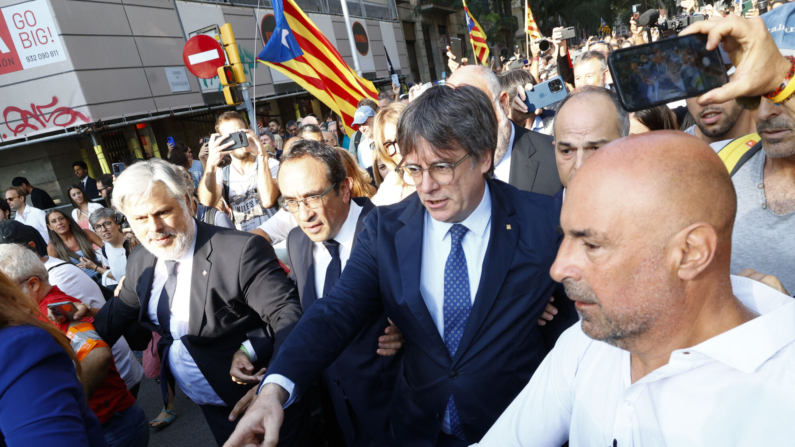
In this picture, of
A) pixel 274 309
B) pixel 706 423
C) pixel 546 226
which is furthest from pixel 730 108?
pixel 274 309

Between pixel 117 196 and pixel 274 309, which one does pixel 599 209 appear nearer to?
pixel 274 309

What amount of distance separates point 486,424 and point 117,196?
2.13 metres

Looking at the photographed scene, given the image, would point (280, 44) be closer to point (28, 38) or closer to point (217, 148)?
point (217, 148)

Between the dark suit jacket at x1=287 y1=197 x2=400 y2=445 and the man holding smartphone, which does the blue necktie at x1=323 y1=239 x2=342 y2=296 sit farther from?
the man holding smartphone

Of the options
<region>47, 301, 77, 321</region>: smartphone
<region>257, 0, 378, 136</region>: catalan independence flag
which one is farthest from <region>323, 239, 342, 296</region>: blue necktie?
<region>257, 0, 378, 136</region>: catalan independence flag

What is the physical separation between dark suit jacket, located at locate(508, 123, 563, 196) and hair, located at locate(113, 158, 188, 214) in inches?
80.5

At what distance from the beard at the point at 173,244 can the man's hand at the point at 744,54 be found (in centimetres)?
237

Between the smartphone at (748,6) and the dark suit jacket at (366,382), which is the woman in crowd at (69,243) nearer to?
the dark suit jacket at (366,382)

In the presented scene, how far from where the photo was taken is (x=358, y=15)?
→ 2491 centimetres

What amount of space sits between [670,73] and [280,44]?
548cm

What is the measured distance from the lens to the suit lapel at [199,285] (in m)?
2.49

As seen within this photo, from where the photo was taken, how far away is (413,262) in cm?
195

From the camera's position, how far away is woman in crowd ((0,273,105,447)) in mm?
1381

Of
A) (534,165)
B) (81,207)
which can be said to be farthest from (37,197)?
(534,165)
